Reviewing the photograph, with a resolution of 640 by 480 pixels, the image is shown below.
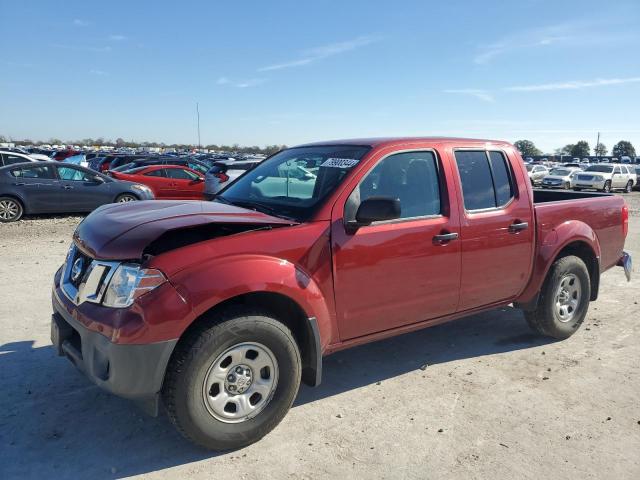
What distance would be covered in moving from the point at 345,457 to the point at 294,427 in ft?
1.55

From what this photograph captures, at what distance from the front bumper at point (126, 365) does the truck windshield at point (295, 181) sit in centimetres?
128

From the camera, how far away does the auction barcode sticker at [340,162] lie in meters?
3.71

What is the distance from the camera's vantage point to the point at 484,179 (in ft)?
14.5

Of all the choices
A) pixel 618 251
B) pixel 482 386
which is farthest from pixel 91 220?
pixel 618 251

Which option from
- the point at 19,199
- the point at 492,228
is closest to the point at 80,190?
the point at 19,199

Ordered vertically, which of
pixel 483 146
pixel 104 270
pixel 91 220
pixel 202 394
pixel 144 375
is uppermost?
pixel 483 146

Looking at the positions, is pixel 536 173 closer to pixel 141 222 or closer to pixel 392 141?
pixel 392 141

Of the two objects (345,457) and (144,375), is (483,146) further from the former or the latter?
(144,375)

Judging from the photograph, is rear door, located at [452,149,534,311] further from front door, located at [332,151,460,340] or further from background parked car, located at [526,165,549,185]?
background parked car, located at [526,165,549,185]

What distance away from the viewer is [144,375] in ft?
9.08

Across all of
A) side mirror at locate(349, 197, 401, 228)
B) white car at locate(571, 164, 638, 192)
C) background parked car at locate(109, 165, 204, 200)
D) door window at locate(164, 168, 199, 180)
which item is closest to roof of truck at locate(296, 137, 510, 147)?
side mirror at locate(349, 197, 401, 228)

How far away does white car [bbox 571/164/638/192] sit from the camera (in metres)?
29.7

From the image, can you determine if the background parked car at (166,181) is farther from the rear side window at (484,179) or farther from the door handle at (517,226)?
the door handle at (517,226)

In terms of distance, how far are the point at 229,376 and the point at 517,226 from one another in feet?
9.21
